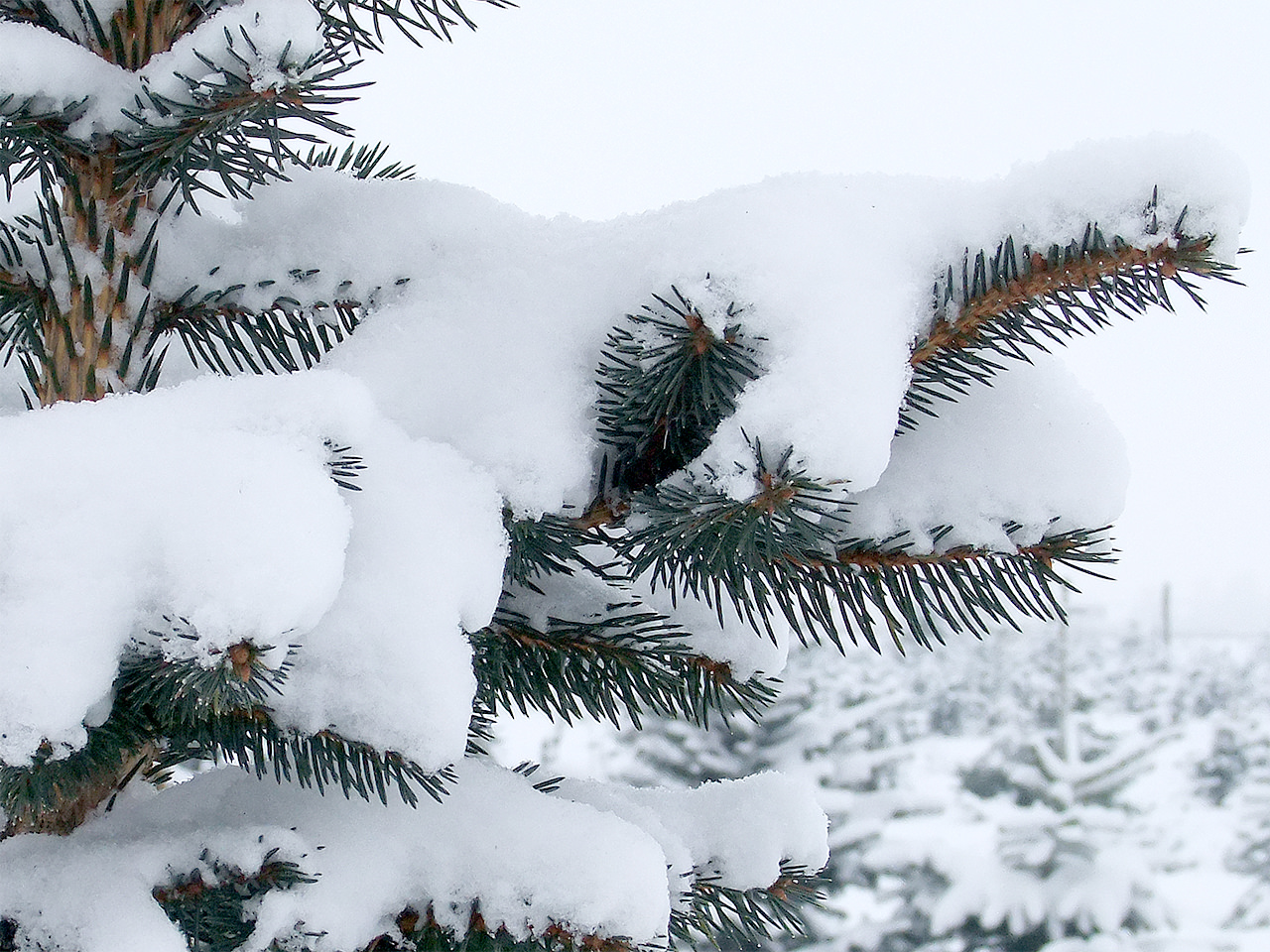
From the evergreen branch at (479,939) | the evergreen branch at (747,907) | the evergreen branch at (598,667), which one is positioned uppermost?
the evergreen branch at (598,667)

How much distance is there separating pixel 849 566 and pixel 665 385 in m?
0.24

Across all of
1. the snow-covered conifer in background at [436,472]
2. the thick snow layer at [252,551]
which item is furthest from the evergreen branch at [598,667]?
the thick snow layer at [252,551]

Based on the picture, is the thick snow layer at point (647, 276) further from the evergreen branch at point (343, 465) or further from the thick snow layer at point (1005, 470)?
the evergreen branch at point (343, 465)

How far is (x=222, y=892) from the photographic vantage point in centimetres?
90

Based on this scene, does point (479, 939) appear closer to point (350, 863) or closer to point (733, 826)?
point (350, 863)

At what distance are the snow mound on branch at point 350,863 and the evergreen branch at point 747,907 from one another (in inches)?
7.4

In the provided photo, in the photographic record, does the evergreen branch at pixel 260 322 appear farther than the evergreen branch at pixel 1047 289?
Yes

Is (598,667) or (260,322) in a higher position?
(260,322)

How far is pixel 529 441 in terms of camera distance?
90cm

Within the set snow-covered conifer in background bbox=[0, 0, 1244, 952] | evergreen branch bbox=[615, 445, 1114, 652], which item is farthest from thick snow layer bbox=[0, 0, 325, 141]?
evergreen branch bbox=[615, 445, 1114, 652]

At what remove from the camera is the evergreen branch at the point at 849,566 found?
0.87 m

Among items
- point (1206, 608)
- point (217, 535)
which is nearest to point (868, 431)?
point (217, 535)

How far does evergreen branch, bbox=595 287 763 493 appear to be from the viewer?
0.83 meters

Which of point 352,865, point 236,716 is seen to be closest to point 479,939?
point 352,865
